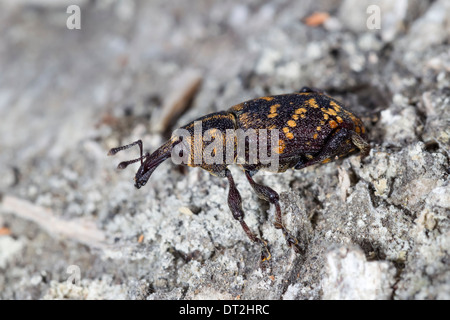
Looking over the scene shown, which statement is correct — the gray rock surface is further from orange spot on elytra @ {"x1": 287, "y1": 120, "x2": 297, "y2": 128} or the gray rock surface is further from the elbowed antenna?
orange spot on elytra @ {"x1": 287, "y1": 120, "x2": 297, "y2": 128}

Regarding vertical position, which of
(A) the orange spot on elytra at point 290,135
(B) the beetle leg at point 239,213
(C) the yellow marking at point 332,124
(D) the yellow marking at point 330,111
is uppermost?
(D) the yellow marking at point 330,111

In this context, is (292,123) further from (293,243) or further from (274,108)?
(293,243)

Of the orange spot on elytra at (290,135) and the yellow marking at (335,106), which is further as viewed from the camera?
the yellow marking at (335,106)

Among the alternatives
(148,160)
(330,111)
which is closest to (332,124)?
(330,111)

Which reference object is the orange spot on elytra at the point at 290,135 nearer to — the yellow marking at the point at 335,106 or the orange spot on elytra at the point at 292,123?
the orange spot on elytra at the point at 292,123

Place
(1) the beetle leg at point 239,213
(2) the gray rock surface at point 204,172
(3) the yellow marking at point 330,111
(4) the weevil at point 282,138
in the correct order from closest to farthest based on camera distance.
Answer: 1. (2) the gray rock surface at point 204,172
2. (1) the beetle leg at point 239,213
3. (4) the weevil at point 282,138
4. (3) the yellow marking at point 330,111

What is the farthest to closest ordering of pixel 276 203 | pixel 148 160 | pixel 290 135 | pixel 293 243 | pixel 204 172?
pixel 204 172
pixel 148 160
pixel 290 135
pixel 276 203
pixel 293 243

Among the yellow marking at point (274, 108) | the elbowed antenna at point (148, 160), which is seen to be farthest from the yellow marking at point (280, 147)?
the elbowed antenna at point (148, 160)

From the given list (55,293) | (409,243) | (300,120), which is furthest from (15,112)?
(409,243)
